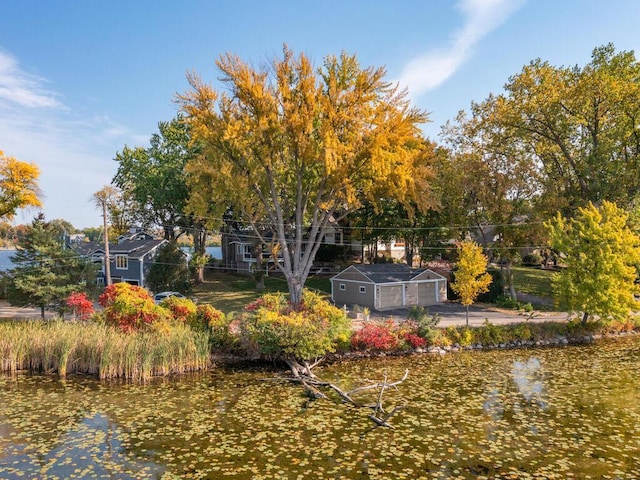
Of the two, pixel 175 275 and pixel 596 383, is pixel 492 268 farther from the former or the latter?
pixel 175 275

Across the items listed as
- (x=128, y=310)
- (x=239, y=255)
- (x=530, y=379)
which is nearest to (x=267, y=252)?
(x=239, y=255)

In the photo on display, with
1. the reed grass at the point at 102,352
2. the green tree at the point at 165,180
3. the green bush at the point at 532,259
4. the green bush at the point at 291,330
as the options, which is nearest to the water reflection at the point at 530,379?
the green bush at the point at 291,330

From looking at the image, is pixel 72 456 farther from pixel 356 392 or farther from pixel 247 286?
pixel 247 286

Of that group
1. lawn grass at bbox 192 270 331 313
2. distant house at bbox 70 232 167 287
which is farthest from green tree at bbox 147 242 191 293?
distant house at bbox 70 232 167 287

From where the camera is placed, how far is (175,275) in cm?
3900

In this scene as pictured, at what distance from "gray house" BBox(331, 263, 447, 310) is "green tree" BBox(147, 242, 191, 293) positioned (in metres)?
13.4

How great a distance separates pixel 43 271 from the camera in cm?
2798

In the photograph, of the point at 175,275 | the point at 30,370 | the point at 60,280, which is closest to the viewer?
the point at 30,370

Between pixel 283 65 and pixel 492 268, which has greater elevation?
pixel 283 65

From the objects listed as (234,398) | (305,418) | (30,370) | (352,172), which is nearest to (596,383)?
(305,418)

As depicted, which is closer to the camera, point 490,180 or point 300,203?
point 300,203

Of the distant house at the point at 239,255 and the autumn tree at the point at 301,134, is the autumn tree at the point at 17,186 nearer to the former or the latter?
the autumn tree at the point at 301,134

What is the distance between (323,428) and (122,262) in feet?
122

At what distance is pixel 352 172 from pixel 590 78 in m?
19.8
